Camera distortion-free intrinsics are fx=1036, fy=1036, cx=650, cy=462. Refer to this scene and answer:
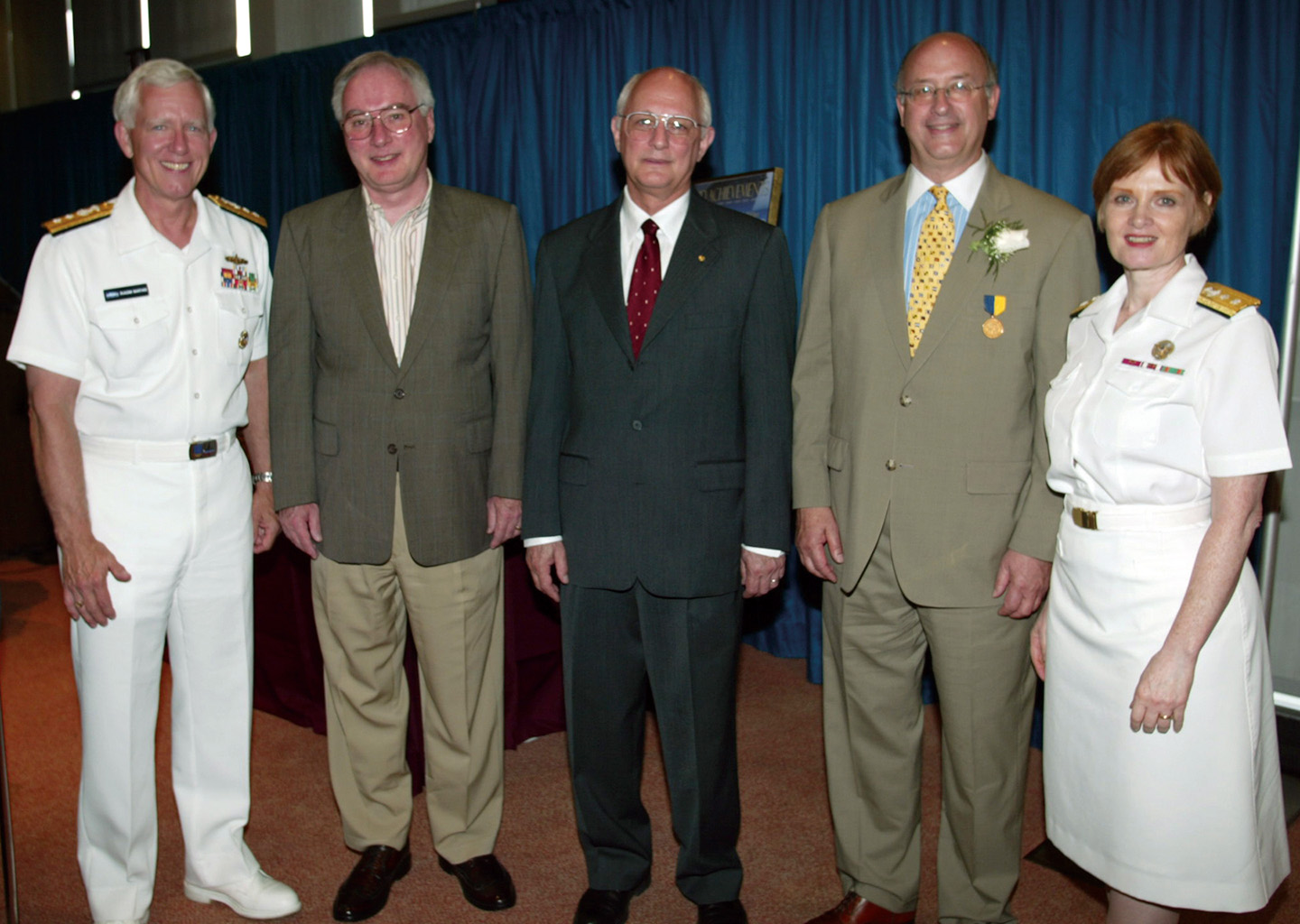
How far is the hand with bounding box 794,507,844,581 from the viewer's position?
7.73 feet

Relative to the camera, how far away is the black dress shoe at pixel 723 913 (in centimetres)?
246

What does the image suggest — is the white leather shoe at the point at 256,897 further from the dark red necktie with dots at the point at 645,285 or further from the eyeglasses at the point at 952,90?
the eyeglasses at the point at 952,90

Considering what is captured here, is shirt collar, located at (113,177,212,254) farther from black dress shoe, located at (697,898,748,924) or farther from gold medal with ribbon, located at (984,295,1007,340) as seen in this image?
black dress shoe, located at (697,898,748,924)

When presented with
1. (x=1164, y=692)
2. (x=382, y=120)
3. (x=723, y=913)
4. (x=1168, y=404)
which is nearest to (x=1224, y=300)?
(x=1168, y=404)

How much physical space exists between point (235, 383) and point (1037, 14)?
116 inches

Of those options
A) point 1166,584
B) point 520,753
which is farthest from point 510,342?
point 520,753

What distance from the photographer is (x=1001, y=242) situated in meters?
2.16

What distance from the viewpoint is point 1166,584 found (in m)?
1.89

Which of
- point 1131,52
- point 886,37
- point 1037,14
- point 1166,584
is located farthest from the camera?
point 886,37

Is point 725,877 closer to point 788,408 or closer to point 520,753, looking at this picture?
point 788,408

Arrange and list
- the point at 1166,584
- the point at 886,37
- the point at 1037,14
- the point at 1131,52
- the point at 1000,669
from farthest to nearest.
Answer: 1. the point at 886,37
2. the point at 1037,14
3. the point at 1131,52
4. the point at 1000,669
5. the point at 1166,584

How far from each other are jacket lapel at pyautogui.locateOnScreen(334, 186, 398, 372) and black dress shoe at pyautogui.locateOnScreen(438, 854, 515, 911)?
4.30 feet

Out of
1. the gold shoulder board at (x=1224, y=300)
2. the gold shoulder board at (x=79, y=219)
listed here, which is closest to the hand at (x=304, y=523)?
the gold shoulder board at (x=79, y=219)

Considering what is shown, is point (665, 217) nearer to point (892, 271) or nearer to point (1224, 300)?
point (892, 271)
